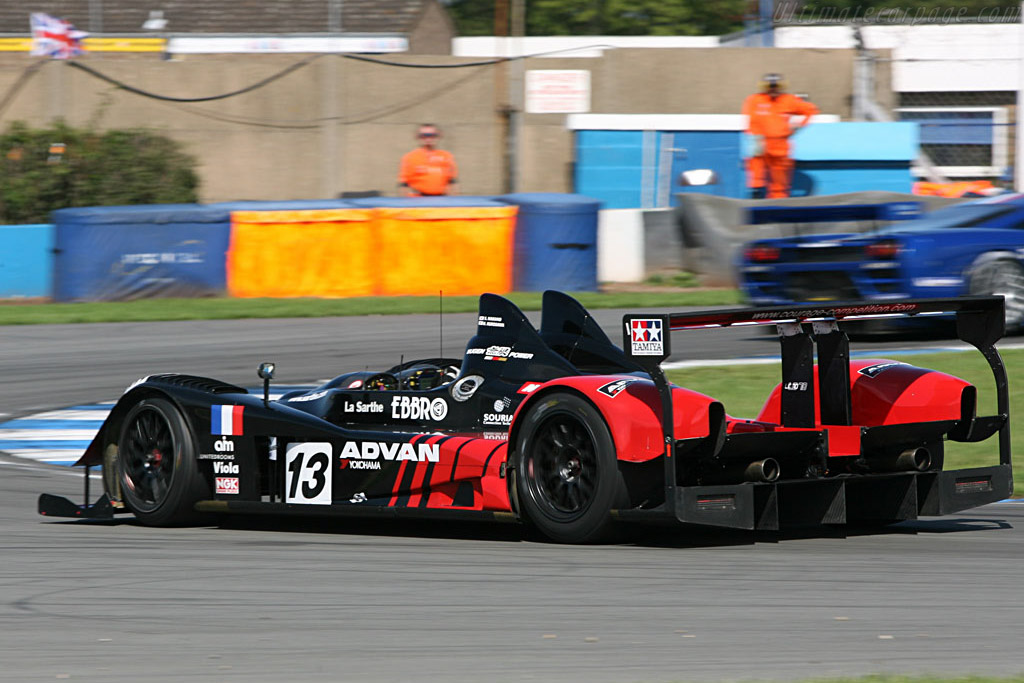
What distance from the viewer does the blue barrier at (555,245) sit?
62.0ft

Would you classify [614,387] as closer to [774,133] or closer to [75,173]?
[774,133]

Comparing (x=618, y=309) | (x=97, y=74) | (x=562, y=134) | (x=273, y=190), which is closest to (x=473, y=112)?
(x=562, y=134)

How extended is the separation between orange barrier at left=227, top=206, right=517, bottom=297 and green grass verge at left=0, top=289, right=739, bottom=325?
0.33m

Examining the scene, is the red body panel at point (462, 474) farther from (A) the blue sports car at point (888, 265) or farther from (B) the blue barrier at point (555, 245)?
(B) the blue barrier at point (555, 245)

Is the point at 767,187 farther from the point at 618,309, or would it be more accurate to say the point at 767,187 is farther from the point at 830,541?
the point at 830,541

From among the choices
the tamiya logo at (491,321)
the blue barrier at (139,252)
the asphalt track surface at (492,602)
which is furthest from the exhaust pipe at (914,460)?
the blue barrier at (139,252)

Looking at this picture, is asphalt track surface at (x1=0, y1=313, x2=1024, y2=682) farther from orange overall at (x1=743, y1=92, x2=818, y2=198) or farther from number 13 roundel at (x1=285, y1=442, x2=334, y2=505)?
orange overall at (x1=743, y1=92, x2=818, y2=198)

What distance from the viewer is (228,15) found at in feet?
142

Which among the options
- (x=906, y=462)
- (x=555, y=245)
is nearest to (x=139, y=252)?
(x=555, y=245)

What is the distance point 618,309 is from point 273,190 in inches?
472

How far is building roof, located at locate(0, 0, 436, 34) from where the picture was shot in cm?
4259

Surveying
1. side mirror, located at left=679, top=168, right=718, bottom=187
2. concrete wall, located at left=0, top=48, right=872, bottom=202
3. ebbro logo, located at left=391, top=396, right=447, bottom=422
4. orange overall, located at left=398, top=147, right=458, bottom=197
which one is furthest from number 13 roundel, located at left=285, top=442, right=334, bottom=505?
concrete wall, located at left=0, top=48, right=872, bottom=202

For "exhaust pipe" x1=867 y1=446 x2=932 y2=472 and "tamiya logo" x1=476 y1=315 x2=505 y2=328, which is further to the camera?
"tamiya logo" x1=476 y1=315 x2=505 y2=328

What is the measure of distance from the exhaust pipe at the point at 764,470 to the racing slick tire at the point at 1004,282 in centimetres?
799
